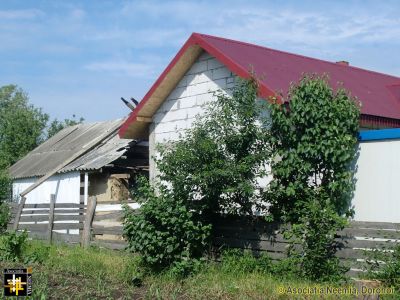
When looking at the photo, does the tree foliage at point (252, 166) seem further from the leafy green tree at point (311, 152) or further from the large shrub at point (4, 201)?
the large shrub at point (4, 201)

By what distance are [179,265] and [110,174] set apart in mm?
10643

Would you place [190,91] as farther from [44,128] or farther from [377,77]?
[44,128]

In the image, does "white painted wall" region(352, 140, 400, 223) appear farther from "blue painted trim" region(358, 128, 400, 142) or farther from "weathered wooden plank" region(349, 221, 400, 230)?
"weathered wooden plank" region(349, 221, 400, 230)

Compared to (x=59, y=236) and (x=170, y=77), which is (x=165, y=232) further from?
(x=59, y=236)

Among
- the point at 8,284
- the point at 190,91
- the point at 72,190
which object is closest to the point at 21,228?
the point at 72,190

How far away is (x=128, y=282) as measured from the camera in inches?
391

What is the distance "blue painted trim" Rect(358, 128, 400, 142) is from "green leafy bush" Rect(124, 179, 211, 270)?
3.10 meters

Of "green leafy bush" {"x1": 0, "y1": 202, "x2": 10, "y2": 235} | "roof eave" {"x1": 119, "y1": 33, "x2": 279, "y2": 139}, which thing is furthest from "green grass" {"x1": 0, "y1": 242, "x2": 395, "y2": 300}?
"green leafy bush" {"x1": 0, "y1": 202, "x2": 10, "y2": 235}

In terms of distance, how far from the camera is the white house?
396 inches

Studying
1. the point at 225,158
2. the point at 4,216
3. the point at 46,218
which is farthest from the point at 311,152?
the point at 4,216

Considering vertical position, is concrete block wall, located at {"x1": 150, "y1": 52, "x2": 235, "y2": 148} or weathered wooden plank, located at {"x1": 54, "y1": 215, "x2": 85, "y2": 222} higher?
concrete block wall, located at {"x1": 150, "y1": 52, "x2": 235, "y2": 148}

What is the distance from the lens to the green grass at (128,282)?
27.9ft

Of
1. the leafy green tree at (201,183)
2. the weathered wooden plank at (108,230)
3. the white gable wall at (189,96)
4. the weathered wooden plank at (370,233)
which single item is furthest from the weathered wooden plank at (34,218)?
the weathered wooden plank at (370,233)

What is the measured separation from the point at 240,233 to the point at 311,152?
2027mm
